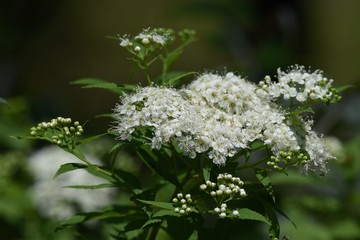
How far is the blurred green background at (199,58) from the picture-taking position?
4.12m

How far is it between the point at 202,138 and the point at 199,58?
788cm

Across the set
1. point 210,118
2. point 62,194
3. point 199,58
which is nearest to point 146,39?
point 210,118

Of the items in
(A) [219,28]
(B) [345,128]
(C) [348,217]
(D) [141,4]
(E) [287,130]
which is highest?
(D) [141,4]

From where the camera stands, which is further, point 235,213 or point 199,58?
point 199,58

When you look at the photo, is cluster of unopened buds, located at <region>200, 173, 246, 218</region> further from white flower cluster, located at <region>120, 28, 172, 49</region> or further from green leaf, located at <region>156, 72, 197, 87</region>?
white flower cluster, located at <region>120, 28, 172, 49</region>

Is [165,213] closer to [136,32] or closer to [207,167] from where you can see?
[207,167]

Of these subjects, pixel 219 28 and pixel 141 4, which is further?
pixel 141 4

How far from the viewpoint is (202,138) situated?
6.64 ft

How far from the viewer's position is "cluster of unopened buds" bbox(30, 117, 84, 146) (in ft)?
6.97

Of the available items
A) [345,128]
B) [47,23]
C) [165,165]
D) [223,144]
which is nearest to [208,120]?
[223,144]

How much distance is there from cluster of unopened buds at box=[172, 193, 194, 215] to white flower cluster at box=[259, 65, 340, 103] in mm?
482

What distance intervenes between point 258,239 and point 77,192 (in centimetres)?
122

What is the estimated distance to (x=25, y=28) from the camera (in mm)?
7246

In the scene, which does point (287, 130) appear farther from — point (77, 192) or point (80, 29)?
point (80, 29)
